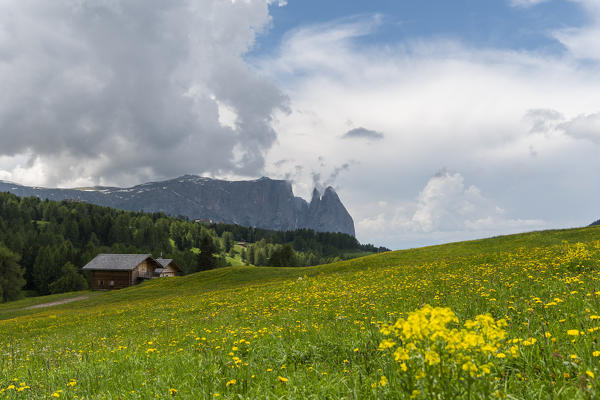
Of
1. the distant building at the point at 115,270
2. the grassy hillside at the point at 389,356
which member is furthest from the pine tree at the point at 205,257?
the grassy hillside at the point at 389,356

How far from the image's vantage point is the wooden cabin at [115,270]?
3767 inches

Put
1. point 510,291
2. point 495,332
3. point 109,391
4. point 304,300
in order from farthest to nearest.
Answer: point 304,300
point 510,291
point 109,391
point 495,332

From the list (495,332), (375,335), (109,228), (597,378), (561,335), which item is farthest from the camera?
(109,228)

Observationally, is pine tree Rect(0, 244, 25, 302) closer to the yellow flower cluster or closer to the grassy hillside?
the grassy hillside

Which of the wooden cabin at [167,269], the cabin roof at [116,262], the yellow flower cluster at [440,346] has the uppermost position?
the yellow flower cluster at [440,346]

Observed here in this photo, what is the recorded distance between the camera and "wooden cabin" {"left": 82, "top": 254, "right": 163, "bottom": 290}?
95.7 m

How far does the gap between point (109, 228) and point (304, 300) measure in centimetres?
20968

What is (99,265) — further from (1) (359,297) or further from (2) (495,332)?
(2) (495,332)

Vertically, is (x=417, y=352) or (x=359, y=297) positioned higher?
(x=417, y=352)

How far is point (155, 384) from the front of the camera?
6.82 meters

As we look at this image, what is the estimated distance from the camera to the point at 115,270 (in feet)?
314

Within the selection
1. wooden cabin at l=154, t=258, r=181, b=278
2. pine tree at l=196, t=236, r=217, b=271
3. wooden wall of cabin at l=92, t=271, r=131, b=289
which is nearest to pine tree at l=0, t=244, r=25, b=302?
wooden wall of cabin at l=92, t=271, r=131, b=289

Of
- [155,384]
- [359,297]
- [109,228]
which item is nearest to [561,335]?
[155,384]

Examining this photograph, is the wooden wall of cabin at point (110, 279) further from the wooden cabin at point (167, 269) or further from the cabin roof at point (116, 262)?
the wooden cabin at point (167, 269)
